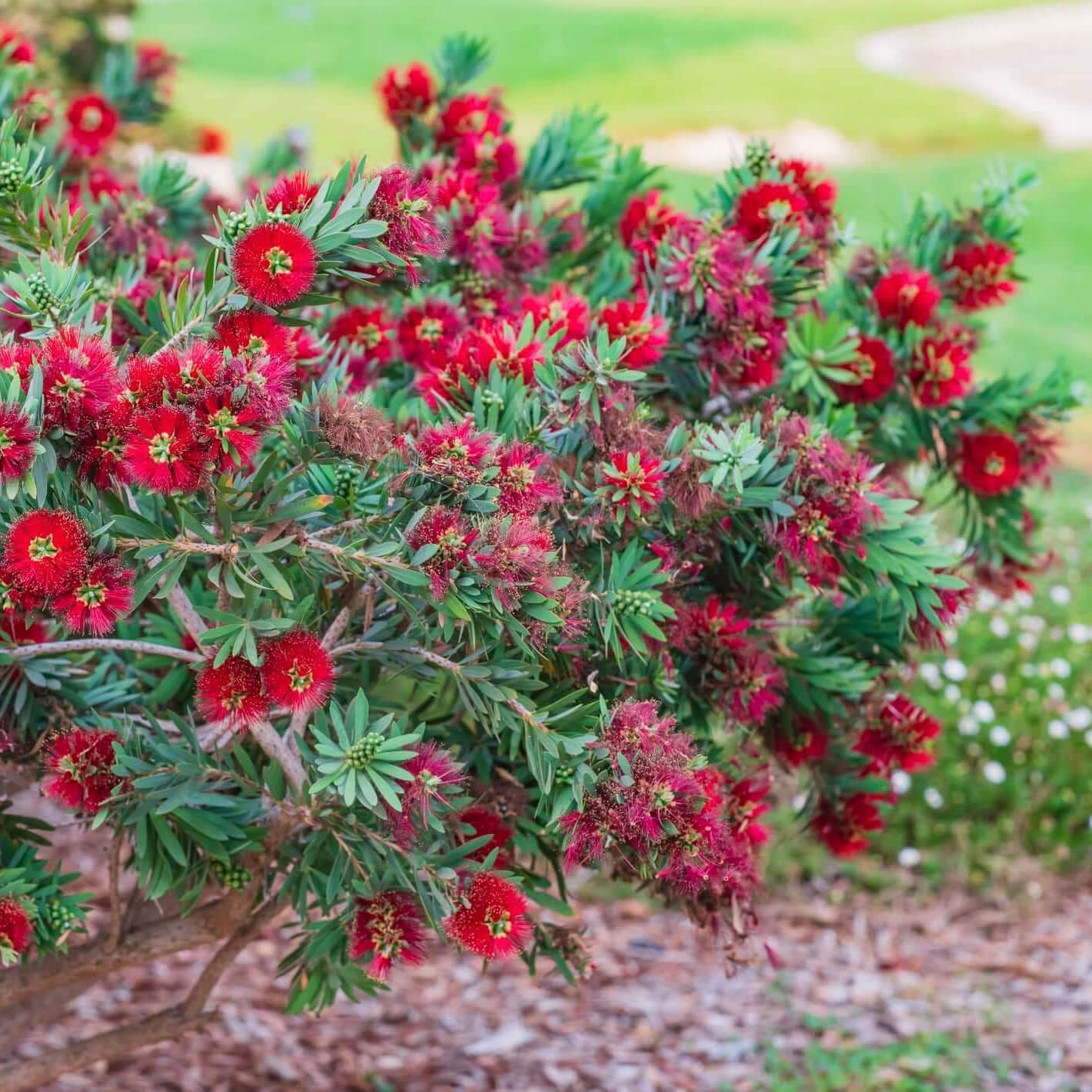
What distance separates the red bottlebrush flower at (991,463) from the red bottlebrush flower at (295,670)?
1368mm

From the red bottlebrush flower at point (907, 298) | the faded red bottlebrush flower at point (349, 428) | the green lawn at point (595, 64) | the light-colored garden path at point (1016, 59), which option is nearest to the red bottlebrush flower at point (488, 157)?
the red bottlebrush flower at point (907, 298)

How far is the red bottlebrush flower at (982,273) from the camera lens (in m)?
2.47

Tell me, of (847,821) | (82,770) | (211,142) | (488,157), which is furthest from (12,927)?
(211,142)

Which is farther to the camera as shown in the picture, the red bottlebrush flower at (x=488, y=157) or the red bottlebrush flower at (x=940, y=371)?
the red bottlebrush flower at (x=488, y=157)

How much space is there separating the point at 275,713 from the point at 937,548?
0.90 meters

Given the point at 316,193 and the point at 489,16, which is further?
the point at 489,16

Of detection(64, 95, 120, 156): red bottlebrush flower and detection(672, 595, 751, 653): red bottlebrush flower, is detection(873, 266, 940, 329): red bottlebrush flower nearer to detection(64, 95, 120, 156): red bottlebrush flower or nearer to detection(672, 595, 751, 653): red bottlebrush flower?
detection(672, 595, 751, 653): red bottlebrush flower

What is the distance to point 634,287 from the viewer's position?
7.66 ft

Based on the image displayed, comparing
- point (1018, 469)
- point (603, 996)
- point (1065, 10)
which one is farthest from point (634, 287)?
point (1065, 10)

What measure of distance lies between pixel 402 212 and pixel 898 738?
1213 mm

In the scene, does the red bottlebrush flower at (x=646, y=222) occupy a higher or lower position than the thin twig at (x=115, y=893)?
higher

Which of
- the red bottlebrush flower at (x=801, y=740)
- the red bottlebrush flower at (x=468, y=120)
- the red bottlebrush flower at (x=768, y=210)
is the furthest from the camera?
the red bottlebrush flower at (x=468, y=120)

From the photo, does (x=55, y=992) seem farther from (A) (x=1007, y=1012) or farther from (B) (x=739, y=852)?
(A) (x=1007, y=1012)

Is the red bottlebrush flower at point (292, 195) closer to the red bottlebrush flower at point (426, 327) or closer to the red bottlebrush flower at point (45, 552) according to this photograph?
the red bottlebrush flower at point (45, 552)
